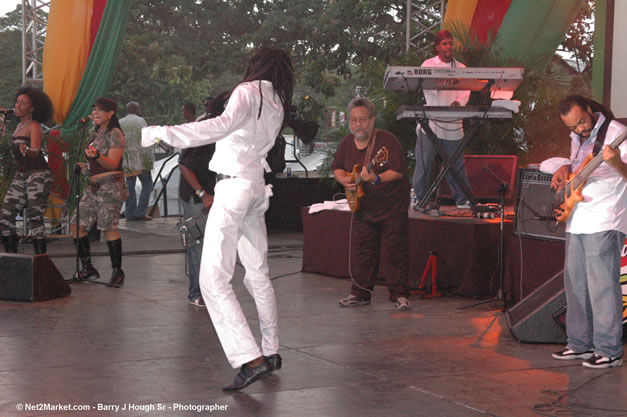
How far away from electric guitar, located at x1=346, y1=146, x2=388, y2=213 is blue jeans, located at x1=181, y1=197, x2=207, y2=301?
1.17 meters

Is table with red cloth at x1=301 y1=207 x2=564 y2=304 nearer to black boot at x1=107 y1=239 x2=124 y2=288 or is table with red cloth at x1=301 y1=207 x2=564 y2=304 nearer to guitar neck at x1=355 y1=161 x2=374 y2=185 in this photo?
guitar neck at x1=355 y1=161 x2=374 y2=185

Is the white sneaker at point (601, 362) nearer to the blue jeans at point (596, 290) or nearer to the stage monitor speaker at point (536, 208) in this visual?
the blue jeans at point (596, 290)

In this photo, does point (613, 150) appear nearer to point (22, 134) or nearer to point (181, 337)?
point (181, 337)

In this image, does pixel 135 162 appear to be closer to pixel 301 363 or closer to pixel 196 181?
pixel 196 181

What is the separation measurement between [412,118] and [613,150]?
329 cm

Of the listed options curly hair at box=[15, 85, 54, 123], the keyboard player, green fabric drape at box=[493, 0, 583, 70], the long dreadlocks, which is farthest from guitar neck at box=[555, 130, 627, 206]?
green fabric drape at box=[493, 0, 583, 70]

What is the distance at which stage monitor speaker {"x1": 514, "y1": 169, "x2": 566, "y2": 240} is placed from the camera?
6.44 metres

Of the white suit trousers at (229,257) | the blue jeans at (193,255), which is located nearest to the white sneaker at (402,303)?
the blue jeans at (193,255)

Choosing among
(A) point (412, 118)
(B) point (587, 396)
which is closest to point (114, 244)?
(A) point (412, 118)

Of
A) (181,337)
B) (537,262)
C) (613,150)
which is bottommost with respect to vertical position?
(181,337)

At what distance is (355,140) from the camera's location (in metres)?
6.93

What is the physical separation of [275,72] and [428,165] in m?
3.97

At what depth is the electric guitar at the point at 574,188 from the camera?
4762 millimetres

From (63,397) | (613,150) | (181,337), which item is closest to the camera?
(63,397)
